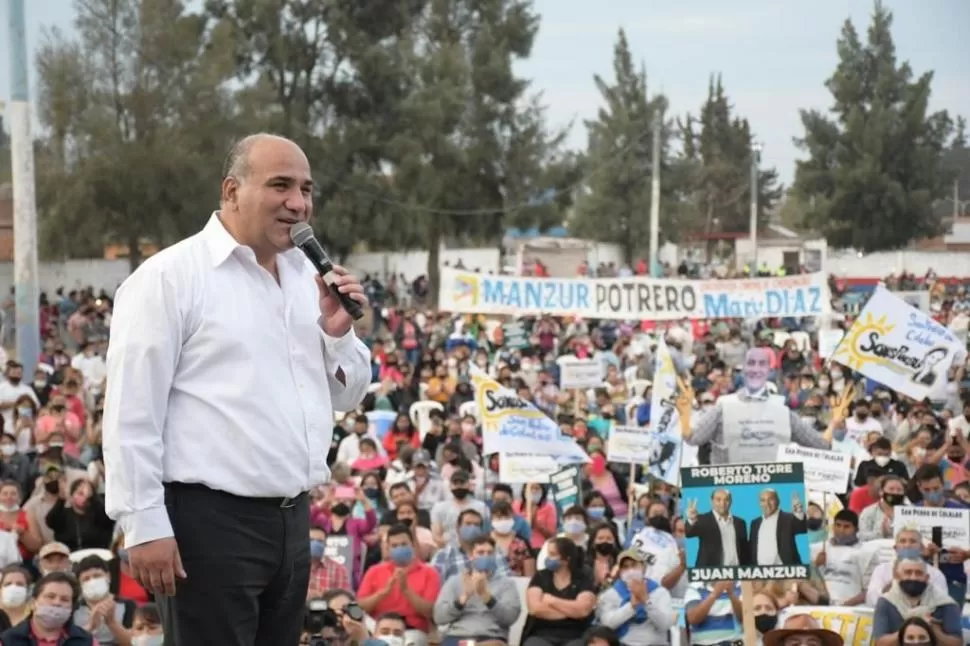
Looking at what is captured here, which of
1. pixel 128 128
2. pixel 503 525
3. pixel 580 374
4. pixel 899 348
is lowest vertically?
pixel 503 525

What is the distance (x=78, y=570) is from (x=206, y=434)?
21.7 ft

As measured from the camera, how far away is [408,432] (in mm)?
16281

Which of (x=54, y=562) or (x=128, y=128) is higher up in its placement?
(x=128, y=128)

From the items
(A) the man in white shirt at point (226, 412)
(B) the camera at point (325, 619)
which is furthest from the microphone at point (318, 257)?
(B) the camera at point (325, 619)

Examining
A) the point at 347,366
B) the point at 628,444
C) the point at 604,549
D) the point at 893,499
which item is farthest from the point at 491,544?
the point at 347,366

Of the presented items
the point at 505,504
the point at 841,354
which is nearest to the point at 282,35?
the point at 841,354

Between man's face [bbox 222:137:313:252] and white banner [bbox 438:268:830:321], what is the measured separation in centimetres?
2065

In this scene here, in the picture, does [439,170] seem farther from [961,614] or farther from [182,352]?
[182,352]

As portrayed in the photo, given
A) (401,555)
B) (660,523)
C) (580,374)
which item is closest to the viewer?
(401,555)

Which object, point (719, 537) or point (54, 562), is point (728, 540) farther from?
point (54, 562)

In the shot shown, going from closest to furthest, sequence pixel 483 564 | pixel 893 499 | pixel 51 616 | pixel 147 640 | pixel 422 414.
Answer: pixel 51 616
pixel 147 640
pixel 483 564
pixel 893 499
pixel 422 414

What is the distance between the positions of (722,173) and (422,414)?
2656 inches

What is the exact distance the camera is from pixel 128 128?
1426 inches

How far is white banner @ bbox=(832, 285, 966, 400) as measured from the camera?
1488 cm
